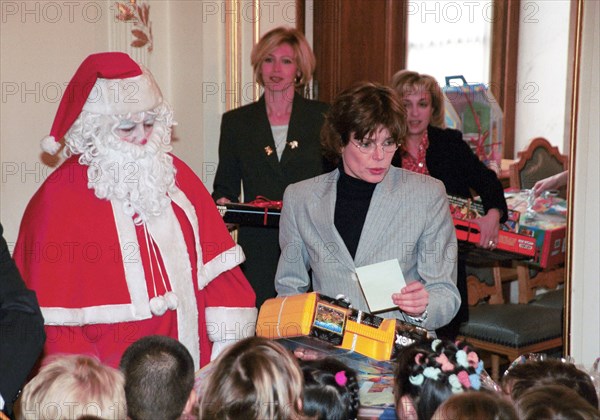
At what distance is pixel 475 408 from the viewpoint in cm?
183

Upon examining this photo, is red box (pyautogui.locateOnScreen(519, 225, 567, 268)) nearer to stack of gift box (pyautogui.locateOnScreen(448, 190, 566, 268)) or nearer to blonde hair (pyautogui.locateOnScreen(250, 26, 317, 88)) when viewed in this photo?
stack of gift box (pyautogui.locateOnScreen(448, 190, 566, 268))

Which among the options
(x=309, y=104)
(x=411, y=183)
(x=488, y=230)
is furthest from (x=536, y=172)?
(x=411, y=183)

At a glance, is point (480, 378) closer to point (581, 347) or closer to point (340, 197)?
point (340, 197)

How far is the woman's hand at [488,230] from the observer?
12.7 ft

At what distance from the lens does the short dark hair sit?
207 centimetres

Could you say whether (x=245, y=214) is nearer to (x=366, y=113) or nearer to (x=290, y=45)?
(x=290, y=45)

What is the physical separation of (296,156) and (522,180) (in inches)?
69.7

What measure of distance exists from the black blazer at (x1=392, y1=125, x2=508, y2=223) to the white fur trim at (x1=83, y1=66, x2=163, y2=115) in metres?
1.46

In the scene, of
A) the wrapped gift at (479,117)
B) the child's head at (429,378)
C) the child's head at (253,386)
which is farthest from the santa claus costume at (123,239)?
the wrapped gift at (479,117)

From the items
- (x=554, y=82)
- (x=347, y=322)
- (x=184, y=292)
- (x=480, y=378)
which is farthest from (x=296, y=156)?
(x=554, y=82)

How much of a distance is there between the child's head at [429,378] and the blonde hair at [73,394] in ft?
2.01

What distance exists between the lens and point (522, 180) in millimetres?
5332

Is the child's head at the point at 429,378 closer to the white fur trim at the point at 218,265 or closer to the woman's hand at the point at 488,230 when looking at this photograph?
the white fur trim at the point at 218,265

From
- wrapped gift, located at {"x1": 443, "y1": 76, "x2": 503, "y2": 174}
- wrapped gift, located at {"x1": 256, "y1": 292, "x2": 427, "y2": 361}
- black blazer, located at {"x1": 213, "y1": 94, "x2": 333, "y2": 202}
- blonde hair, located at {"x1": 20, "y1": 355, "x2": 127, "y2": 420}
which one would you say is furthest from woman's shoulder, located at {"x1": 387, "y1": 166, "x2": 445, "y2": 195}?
wrapped gift, located at {"x1": 443, "y1": 76, "x2": 503, "y2": 174}
